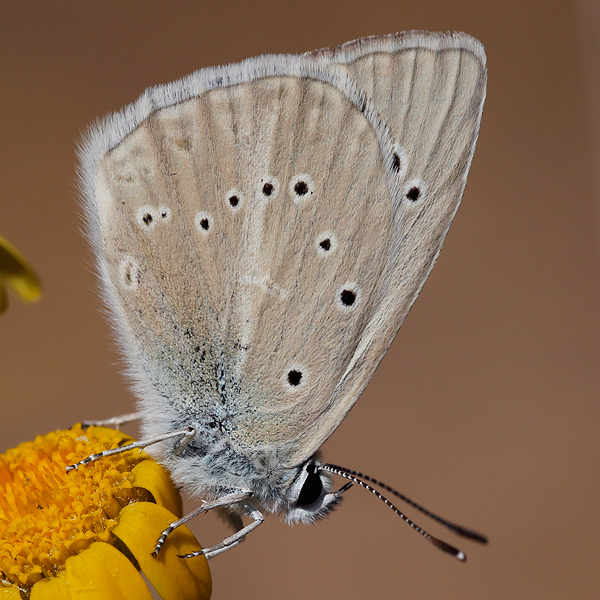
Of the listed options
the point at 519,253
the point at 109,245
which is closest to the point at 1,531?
the point at 109,245

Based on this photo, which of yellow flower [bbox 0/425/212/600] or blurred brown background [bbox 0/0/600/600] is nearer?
yellow flower [bbox 0/425/212/600]

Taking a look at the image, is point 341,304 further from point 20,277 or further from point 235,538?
point 20,277

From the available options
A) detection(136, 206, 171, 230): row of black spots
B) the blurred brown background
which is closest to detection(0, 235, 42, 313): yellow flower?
detection(136, 206, 171, 230): row of black spots

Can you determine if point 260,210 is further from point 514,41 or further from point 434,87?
point 514,41

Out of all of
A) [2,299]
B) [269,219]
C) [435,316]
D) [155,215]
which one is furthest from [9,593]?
[435,316]

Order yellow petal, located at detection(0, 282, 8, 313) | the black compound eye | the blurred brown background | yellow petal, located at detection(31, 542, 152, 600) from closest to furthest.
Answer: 1. yellow petal, located at detection(31, 542, 152, 600)
2. yellow petal, located at detection(0, 282, 8, 313)
3. the black compound eye
4. the blurred brown background

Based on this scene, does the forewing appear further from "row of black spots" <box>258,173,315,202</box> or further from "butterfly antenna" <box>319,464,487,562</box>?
"butterfly antenna" <box>319,464,487,562</box>
